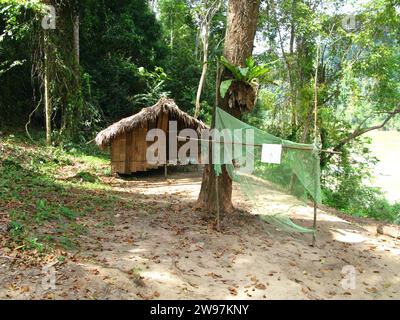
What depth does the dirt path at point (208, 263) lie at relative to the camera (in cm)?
409

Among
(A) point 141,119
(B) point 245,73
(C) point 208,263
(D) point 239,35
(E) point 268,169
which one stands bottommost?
(C) point 208,263

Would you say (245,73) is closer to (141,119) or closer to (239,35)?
(239,35)

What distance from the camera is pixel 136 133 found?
1227 centimetres

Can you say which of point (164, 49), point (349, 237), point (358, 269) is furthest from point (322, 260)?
point (164, 49)

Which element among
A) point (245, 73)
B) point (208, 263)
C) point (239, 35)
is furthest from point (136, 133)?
point (208, 263)

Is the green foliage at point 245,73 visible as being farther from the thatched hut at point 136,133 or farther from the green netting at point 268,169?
the thatched hut at point 136,133

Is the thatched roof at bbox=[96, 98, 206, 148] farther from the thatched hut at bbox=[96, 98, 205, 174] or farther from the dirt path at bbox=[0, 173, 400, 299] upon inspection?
the dirt path at bbox=[0, 173, 400, 299]

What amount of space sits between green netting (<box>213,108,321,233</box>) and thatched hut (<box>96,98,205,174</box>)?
19.1 feet

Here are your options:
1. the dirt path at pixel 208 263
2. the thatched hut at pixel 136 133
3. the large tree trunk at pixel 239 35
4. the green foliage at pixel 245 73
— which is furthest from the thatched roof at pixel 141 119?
the green foliage at pixel 245 73

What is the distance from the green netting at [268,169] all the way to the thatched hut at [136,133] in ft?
19.1

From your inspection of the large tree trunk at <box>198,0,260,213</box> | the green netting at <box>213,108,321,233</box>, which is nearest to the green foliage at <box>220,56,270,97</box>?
the large tree trunk at <box>198,0,260,213</box>

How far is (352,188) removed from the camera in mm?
13727

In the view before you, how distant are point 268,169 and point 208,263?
6.23ft
